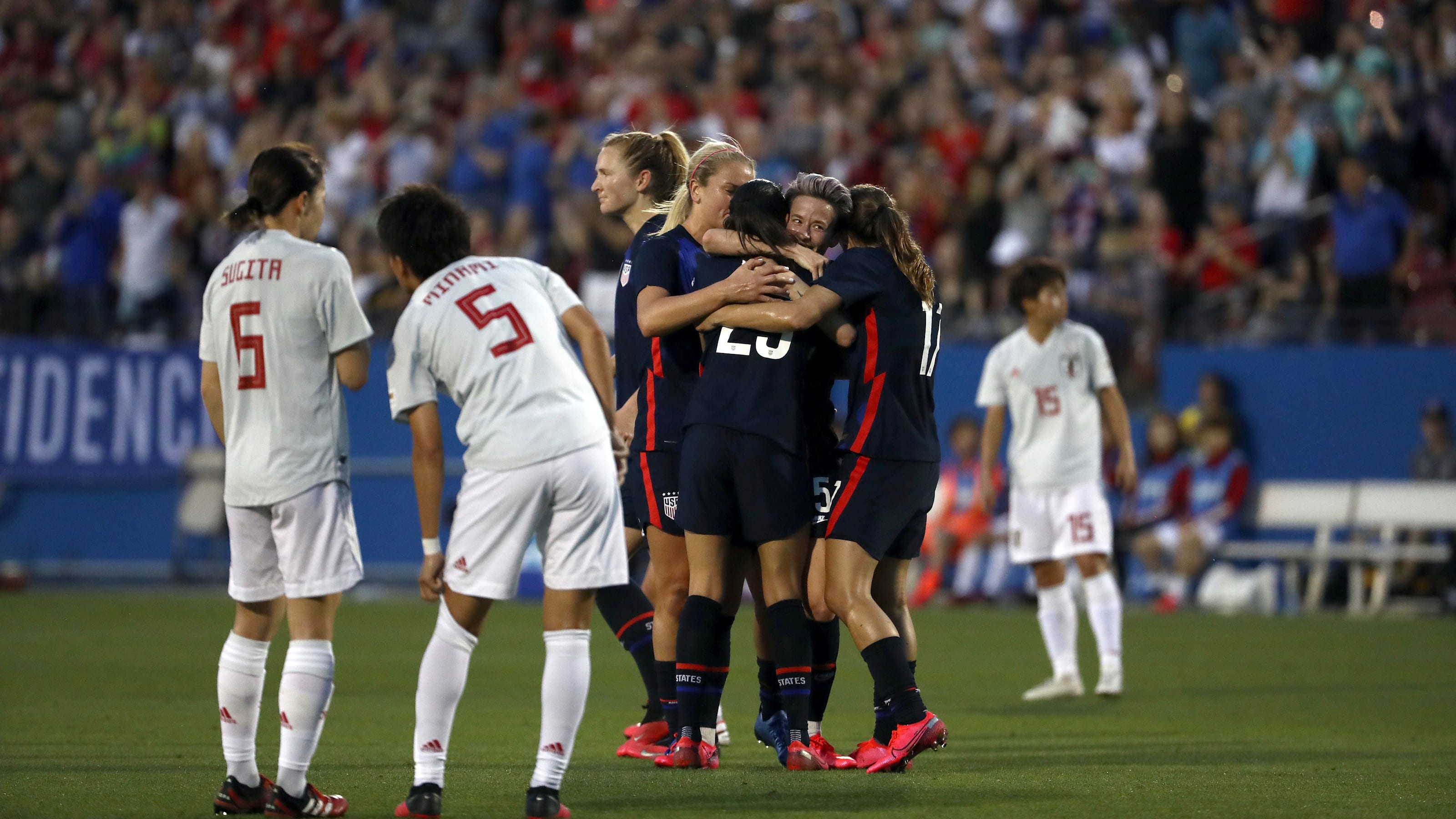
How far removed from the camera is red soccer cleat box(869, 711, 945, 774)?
22.0 feet

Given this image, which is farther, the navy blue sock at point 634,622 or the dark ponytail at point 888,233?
the navy blue sock at point 634,622

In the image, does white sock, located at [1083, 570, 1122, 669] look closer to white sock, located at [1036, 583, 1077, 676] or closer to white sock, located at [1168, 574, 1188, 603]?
white sock, located at [1036, 583, 1077, 676]

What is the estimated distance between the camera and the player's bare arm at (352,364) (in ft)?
19.1

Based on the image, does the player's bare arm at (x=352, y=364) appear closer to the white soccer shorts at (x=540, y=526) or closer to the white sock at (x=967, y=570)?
the white soccer shorts at (x=540, y=526)

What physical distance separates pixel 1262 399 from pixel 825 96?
6.12 meters

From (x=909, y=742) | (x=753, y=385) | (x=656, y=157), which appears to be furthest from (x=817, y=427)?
(x=656, y=157)

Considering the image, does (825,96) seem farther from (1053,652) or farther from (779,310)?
(779,310)

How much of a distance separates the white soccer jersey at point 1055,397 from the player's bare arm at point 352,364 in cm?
540

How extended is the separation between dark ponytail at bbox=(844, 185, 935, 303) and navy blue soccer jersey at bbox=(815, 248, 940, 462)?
1.3 inches

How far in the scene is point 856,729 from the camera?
8.40 m

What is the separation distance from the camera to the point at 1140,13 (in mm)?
19203

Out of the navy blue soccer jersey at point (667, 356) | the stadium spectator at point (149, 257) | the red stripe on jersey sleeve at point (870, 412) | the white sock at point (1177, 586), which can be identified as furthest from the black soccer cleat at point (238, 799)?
the stadium spectator at point (149, 257)

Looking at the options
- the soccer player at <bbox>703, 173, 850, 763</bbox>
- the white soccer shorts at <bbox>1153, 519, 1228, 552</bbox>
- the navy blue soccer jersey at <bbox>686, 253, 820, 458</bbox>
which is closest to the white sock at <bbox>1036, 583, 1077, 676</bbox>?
the soccer player at <bbox>703, 173, 850, 763</bbox>

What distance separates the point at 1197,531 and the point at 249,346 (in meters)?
12.3
